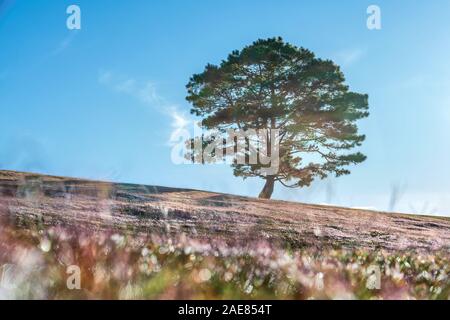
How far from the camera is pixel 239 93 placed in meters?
25.8

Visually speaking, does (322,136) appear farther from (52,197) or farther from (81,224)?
(81,224)

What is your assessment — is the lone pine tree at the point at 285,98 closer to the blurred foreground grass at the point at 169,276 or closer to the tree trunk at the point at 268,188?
the tree trunk at the point at 268,188

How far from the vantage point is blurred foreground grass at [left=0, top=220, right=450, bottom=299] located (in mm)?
2717

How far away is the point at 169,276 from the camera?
10.4ft

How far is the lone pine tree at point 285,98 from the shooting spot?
25.1m

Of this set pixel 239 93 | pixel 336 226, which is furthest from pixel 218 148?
pixel 336 226

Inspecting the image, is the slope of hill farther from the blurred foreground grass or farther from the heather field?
the blurred foreground grass

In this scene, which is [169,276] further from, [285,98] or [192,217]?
[285,98]

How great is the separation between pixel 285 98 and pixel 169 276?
2298 cm

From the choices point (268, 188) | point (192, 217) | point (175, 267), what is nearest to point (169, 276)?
point (175, 267)

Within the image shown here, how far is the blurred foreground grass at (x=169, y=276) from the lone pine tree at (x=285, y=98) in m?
20.8

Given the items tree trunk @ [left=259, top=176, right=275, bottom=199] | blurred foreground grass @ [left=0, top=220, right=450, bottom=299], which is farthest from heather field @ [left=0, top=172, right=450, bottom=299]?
tree trunk @ [left=259, top=176, right=275, bottom=199]
